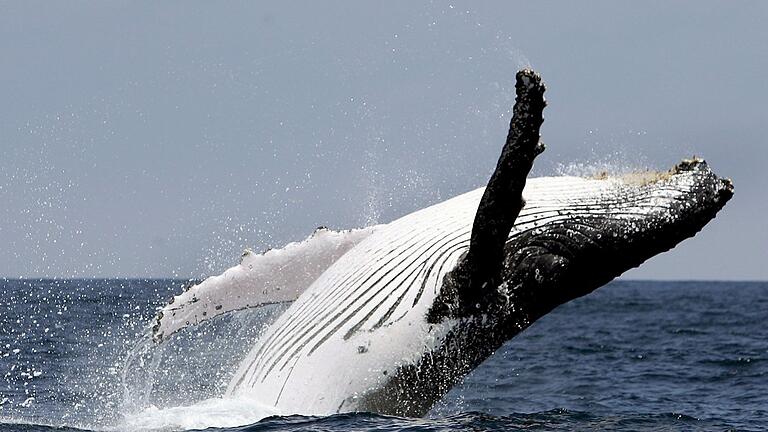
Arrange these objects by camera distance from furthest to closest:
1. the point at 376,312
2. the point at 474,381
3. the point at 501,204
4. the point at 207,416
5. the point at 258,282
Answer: the point at 474,381 < the point at 258,282 < the point at 207,416 < the point at 376,312 < the point at 501,204

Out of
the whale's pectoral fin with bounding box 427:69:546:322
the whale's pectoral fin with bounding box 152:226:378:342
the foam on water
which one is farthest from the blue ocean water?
the whale's pectoral fin with bounding box 427:69:546:322

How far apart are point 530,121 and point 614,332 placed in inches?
1051

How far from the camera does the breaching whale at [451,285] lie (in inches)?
328

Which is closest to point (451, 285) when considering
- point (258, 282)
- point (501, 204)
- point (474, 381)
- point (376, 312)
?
point (376, 312)

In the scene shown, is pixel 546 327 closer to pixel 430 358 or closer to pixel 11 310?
pixel 11 310

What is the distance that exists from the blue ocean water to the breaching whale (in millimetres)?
317

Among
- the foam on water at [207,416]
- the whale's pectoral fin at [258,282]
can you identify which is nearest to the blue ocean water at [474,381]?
the foam on water at [207,416]

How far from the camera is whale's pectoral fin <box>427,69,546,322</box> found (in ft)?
24.4

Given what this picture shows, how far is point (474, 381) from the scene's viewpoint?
1670 cm

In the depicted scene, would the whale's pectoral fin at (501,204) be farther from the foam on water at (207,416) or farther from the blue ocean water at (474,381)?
the foam on water at (207,416)

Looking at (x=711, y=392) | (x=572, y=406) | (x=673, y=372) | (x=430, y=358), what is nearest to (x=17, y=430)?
(x=430, y=358)

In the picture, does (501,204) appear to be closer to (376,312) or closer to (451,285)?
(451,285)

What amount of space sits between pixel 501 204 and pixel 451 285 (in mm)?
884

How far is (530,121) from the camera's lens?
7.46 meters
